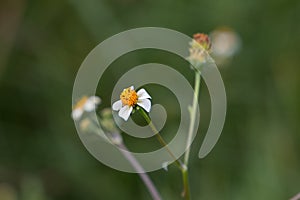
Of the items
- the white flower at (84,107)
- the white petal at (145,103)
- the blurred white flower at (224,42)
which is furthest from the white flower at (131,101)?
the blurred white flower at (224,42)

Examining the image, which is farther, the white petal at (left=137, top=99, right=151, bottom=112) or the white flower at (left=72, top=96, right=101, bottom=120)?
the white flower at (left=72, top=96, right=101, bottom=120)

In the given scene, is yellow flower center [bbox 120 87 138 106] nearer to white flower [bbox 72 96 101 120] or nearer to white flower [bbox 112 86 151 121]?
white flower [bbox 112 86 151 121]

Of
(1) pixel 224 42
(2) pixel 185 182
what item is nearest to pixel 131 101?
(2) pixel 185 182

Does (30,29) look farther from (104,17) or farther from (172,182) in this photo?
(172,182)

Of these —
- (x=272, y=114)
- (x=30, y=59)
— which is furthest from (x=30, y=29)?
(x=272, y=114)

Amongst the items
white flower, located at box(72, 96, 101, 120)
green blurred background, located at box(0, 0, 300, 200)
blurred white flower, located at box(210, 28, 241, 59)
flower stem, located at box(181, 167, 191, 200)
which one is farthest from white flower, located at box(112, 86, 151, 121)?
blurred white flower, located at box(210, 28, 241, 59)
